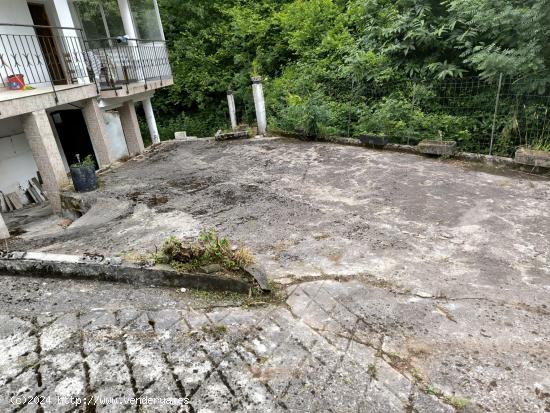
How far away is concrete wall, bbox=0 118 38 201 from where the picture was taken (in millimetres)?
8945

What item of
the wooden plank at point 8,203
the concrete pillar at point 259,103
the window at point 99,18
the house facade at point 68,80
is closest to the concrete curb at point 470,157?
the concrete pillar at point 259,103

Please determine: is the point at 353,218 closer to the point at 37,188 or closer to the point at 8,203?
the point at 8,203

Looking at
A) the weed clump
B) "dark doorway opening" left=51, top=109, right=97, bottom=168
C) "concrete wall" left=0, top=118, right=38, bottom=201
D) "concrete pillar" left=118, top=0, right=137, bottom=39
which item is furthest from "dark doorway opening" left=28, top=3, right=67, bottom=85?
the weed clump

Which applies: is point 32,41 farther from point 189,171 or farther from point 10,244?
point 10,244

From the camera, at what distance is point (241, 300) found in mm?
3049

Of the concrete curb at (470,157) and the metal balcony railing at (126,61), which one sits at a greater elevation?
the metal balcony railing at (126,61)

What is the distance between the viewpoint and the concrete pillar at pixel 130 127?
11.0 metres

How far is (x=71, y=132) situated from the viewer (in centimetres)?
1093

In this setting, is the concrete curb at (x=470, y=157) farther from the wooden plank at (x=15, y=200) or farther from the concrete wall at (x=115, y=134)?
the wooden plank at (x=15, y=200)

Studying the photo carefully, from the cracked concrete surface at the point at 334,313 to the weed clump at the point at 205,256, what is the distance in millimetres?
311

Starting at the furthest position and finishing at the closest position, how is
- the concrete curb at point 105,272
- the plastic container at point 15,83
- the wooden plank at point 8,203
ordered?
the wooden plank at point 8,203, the plastic container at point 15,83, the concrete curb at point 105,272

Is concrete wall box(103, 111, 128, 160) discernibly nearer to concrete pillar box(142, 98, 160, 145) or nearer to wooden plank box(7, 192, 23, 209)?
concrete pillar box(142, 98, 160, 145)

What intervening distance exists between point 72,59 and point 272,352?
29.7 ft

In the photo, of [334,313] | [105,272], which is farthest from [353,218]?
[105,272]
